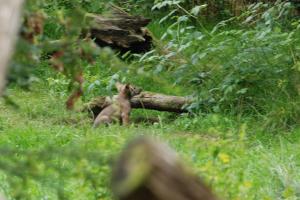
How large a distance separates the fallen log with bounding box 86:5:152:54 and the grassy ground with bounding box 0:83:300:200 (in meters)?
1.22

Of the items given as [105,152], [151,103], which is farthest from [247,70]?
[105,152]

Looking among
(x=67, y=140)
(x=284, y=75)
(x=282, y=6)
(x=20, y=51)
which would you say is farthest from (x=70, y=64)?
(x=282, y=6)

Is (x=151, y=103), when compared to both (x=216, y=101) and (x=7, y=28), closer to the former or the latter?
(x=216, y=101)

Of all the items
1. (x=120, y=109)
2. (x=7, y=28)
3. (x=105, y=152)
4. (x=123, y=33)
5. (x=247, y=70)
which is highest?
(x=7, y=28)

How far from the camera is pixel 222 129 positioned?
23.4 feet

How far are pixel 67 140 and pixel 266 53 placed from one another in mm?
2263

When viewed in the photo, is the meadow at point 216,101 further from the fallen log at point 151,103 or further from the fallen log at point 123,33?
the fallen log at point 123,33

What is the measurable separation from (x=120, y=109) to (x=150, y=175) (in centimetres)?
634

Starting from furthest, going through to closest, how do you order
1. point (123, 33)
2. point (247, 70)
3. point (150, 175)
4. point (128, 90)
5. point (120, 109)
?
point (123, 33)
point (128, 90)
point (120, 109)
point (247, 70)
point (150, 175)

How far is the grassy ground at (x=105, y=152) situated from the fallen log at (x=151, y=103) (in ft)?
0.43

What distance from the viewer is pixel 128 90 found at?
318 inches

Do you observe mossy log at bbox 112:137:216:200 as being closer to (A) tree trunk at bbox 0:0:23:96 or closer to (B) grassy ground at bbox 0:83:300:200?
(A) tree trunk at bbox 0:0:23:96

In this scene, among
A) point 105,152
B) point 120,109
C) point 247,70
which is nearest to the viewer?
point 105,152

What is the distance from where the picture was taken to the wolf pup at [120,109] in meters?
7.57
